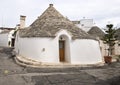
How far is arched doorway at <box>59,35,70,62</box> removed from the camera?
2178cm

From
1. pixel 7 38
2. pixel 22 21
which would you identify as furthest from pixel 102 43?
pixel 7 38

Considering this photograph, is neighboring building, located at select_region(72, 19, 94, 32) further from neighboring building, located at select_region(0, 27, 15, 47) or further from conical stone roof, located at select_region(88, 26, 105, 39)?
neighboring building, located at select_region(0, 27, 15, 47)

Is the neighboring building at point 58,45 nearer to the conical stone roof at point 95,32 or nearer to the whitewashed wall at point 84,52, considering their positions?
the whitewashed wall at point 84,52

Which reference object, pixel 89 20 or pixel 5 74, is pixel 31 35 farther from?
pixel 89 20

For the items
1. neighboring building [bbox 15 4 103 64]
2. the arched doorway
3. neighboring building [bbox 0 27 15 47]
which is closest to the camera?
neighboring building [bbox 15 4 103 64]

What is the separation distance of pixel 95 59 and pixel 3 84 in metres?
12.8

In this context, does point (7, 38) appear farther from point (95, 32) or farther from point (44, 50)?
point (44, 50)

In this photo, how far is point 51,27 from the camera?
74.0 feet

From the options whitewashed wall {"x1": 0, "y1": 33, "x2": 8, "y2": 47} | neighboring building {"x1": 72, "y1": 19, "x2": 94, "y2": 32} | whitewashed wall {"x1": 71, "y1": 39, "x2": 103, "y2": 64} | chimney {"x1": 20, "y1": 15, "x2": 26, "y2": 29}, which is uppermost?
neighboring building {"x1": 72, "y1": 19, "x2": 94, "y2": 32}

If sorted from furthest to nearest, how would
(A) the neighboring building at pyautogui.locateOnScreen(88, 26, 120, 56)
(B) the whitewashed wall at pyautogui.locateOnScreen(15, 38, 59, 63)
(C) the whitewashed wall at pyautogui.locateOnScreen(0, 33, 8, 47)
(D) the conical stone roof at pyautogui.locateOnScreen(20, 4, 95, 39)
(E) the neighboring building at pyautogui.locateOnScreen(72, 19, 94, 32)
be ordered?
(C) the whitewashed wall at pyautogui.locateOnScreen(0, 33, 8, 47) → (E) the neighboring building at pyautogui.locateOnScreen(72, 19, 94, 32) → (A) the neighboring building at pyautogui.locateOnScreen(88, 26, 120, 56) → (D) the conical stone roof at pyautogui.locateOnScreen(20, 4, 95, 39) → (B) the whitewashed wall at pyautogui.locateOnScreen(15, 38, 59, 63)

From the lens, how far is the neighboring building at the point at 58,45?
2071 centimetres

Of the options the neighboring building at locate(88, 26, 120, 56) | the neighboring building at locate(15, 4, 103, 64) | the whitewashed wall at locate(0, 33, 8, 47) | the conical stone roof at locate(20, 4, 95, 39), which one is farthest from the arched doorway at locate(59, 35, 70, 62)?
the whitewashed wall at locate(0, 33, 8, 47)

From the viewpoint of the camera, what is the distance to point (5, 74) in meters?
15.2

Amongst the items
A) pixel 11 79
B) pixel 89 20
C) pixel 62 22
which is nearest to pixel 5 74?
pixel 11 79
